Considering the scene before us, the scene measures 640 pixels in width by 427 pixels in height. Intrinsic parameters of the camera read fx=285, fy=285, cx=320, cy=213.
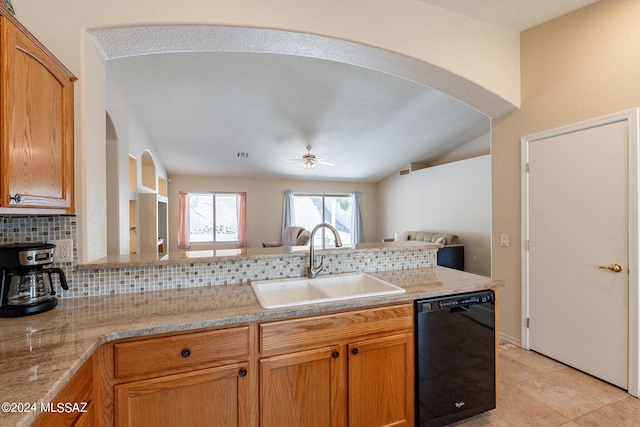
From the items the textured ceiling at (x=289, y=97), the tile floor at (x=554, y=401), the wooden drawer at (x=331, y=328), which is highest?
the textured ceiling at (x=289, y=97)

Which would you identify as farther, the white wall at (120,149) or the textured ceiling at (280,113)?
the textured ceiling at (280,113)

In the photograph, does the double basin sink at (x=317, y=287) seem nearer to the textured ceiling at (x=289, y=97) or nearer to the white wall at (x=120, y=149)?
the textured ceiling at (x=289, y=97)

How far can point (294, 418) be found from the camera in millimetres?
1332

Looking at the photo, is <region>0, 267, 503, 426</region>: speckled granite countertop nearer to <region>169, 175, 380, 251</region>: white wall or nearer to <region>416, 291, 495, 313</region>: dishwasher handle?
<region>416, 291, 495, 313</region>: dishwasher handle

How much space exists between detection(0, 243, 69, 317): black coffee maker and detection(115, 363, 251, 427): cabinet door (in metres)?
0.61

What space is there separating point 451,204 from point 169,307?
5854 millimetres

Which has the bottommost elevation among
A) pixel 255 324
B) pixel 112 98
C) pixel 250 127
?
pixel 255 324

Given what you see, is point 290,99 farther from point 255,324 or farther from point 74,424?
point 74,424

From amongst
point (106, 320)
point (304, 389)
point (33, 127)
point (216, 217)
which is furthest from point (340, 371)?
point (216, 217)

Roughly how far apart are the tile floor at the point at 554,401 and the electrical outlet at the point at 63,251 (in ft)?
7.91

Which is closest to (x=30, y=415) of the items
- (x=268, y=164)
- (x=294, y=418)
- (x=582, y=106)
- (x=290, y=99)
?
(x=294, y=418)

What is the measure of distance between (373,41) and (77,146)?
76.3 inches

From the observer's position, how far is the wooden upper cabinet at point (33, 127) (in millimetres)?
1047

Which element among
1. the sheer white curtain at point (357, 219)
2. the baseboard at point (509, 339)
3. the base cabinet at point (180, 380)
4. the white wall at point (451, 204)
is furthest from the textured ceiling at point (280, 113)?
the baseboard at point (509, 339)
